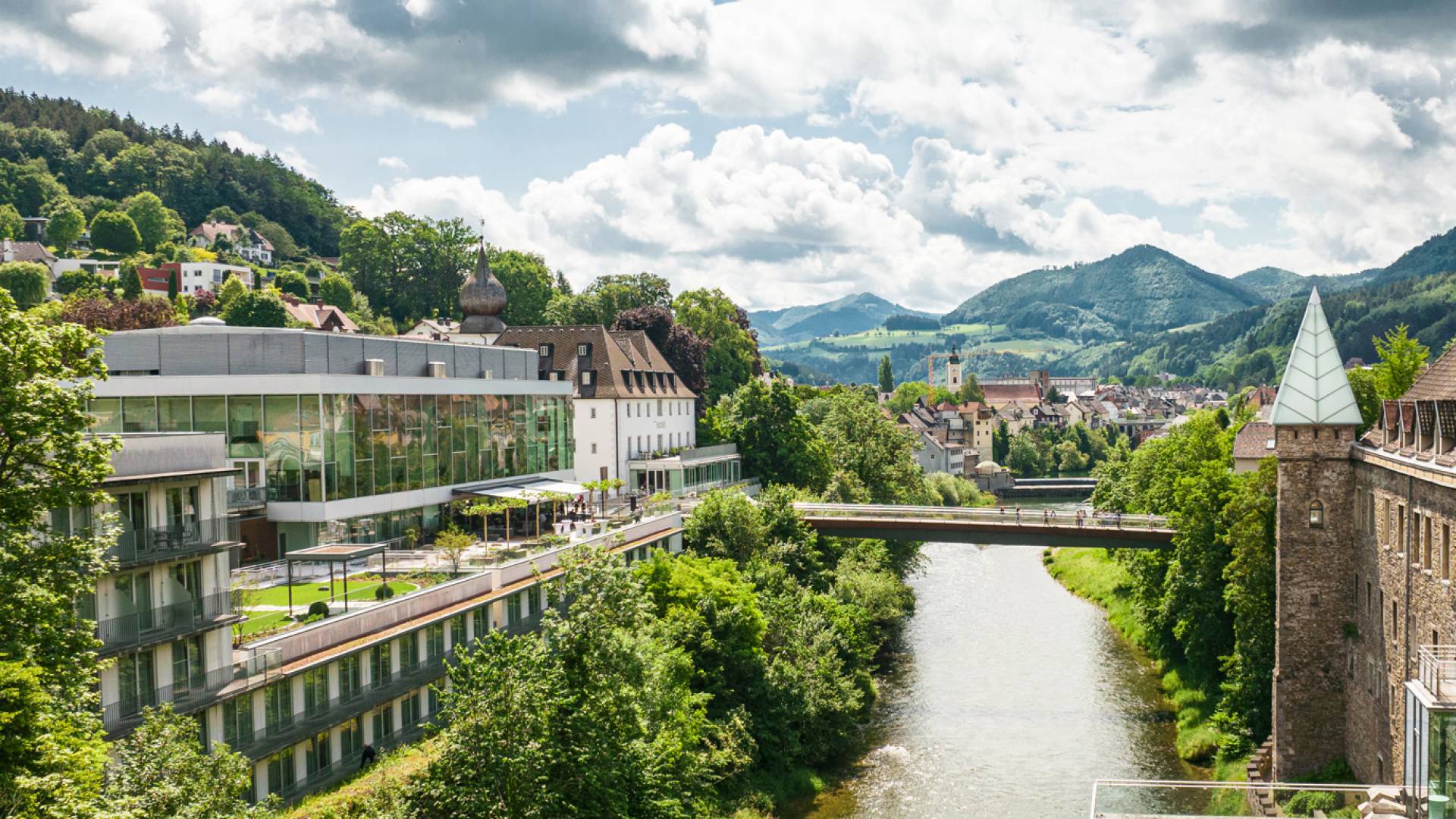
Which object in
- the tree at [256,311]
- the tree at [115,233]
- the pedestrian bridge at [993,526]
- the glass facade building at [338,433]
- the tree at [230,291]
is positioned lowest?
the pedestrian bridge at [993,526]

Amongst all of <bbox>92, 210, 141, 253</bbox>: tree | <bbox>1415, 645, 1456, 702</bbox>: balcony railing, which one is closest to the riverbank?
<bbox>1415, 645, 1456, 702</bbox>: balcony railing

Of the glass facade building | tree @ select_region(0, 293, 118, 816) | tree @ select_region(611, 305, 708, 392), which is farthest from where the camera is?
tree @ select_region(611, 305, 708, 392)

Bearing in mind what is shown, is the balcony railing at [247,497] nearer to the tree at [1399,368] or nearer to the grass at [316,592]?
the grass at [316,592]

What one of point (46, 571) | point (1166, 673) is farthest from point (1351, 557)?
point (46, 571)

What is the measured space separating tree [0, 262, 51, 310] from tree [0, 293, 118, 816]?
95.6 metres

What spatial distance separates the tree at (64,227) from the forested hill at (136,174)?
34.9ft

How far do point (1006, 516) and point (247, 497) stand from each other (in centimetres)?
2979

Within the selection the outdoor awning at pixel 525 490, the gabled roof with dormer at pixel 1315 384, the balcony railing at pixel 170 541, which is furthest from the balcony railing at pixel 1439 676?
the outdoor awning at pixel 525 490

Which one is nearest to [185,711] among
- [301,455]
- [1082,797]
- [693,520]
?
[301,455]

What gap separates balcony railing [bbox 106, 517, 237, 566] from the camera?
74.9ft

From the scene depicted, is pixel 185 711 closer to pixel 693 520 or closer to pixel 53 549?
pixel 53 549

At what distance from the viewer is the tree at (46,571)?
15977 millimetres

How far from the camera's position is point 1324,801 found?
78.7 ft

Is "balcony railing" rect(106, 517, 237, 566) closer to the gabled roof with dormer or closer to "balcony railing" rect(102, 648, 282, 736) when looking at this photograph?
"balcony railing" rect(102, 648, 282, 736)
